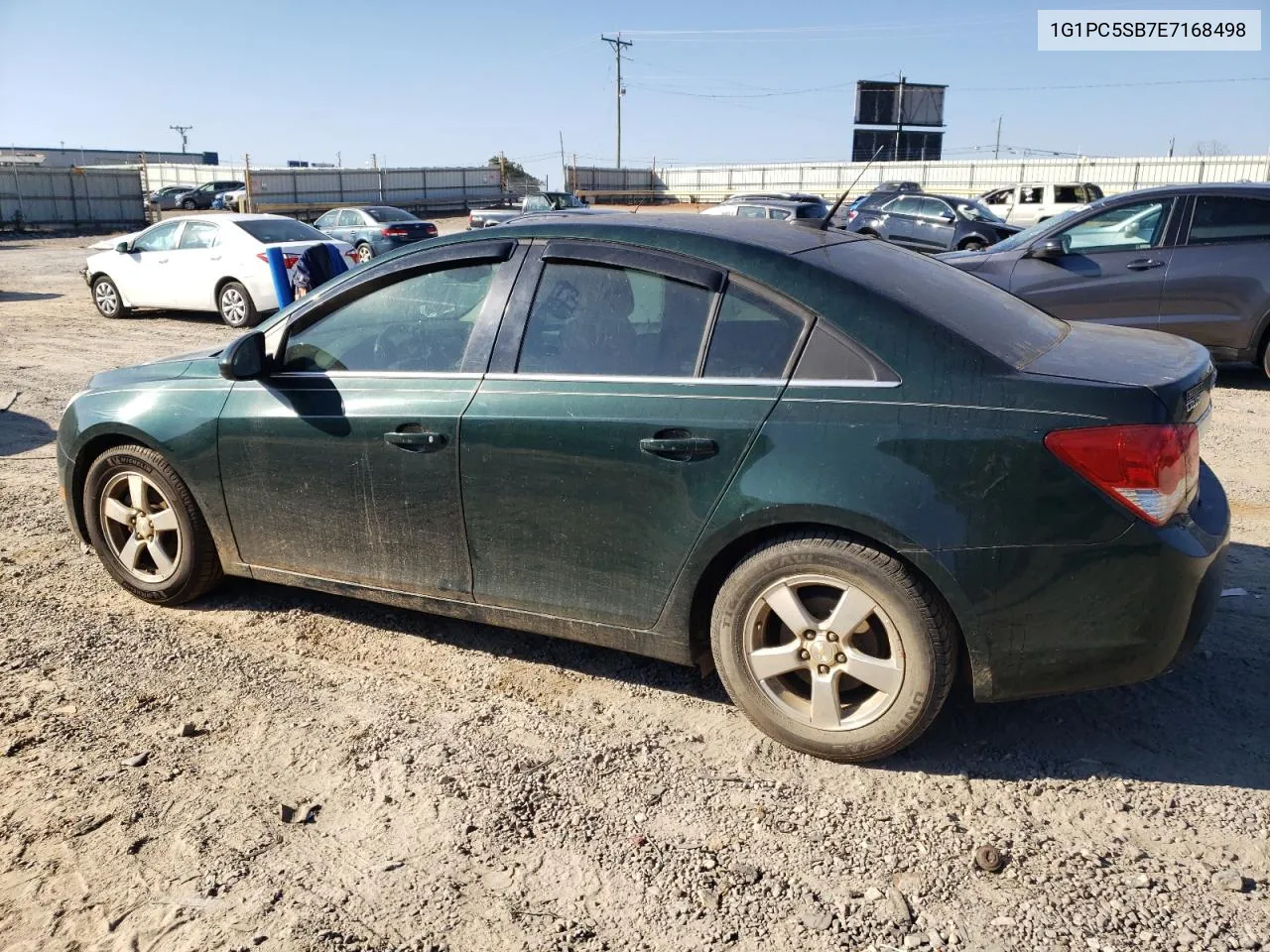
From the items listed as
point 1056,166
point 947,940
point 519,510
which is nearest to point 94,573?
point 519,510

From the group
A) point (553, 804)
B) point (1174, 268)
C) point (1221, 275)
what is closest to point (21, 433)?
point (553, 804)

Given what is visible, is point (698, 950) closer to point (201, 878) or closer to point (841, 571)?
point (841, 571)

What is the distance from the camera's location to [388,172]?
49.1 metres

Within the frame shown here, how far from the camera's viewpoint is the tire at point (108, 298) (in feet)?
50.2

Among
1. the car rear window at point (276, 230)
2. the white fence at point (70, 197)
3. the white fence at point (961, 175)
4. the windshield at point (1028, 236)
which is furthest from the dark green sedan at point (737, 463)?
the white fence at point (70, 197)

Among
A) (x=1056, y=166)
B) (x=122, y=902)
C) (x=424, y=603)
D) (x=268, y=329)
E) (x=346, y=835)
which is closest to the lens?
(x=122, y=902)

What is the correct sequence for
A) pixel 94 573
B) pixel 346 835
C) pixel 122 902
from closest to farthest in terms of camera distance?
pixel 122 902 → pixel 346 835 → pixel 94 573

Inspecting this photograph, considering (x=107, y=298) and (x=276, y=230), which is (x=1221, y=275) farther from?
(x=107, y=298)

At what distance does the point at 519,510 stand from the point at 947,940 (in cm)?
189

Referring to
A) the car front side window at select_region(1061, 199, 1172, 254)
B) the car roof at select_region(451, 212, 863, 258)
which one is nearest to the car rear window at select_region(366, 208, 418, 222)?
the car front side window at select_region(1061, 199, 1172, 254)

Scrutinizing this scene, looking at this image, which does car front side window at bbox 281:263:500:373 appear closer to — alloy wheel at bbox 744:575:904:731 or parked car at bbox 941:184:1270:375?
alloy wheel at bbox 744:575:904:731

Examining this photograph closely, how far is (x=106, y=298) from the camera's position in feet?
50.6

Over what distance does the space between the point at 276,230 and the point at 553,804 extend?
13075mm

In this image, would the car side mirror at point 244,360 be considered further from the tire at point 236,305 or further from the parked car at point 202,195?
the parked car at point 202,195
